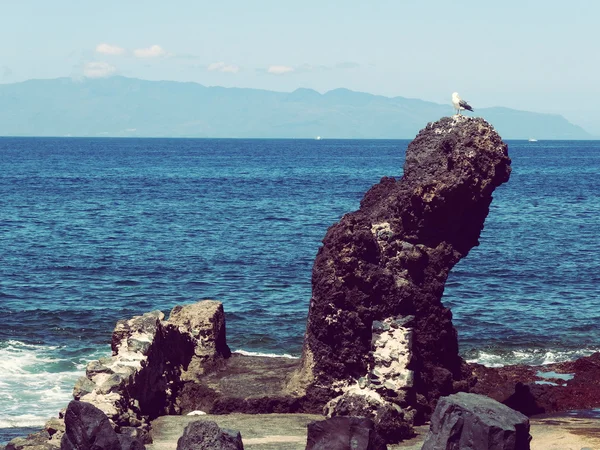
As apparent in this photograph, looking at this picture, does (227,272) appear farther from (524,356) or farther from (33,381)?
(33,381)

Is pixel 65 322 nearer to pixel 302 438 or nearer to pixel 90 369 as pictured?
pixel 90 369

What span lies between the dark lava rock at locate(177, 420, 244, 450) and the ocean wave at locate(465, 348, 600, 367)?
54.6ft

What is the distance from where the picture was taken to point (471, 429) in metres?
15.0

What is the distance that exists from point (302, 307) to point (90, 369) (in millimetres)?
19991

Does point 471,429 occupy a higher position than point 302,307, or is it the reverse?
point 471,429

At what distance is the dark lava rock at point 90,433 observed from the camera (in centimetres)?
1555

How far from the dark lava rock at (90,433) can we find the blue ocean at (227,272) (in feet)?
24.0

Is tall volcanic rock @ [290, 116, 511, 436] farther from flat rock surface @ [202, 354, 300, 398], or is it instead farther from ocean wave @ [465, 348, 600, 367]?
ocean wave @ [465, 348, 600, 367]

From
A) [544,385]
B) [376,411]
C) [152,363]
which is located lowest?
[544,385]

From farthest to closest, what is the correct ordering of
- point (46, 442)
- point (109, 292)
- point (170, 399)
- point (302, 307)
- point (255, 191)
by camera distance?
1. point (255, 191)
2. point (109, 292)
3. point (302, 307)
4. point (170, 399)
5. point (46, 442)

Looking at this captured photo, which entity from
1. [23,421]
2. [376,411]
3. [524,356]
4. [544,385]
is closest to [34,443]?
[376,411]

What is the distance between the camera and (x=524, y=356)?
1248 inches

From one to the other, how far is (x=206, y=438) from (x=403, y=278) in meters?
7.23

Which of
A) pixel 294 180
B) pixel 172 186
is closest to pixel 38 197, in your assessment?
pixel 172 186
